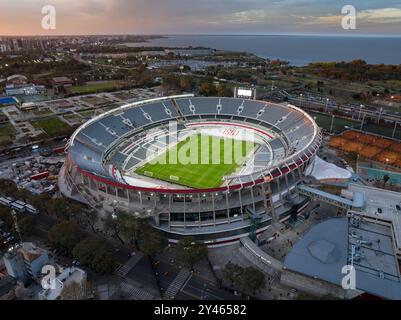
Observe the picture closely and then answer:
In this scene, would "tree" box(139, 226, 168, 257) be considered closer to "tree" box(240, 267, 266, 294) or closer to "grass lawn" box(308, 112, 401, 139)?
"tree" box(240, 267, 266, 294)

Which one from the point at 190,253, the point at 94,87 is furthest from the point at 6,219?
the point at 94,87

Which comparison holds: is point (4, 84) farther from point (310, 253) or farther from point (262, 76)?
point (310, 253)

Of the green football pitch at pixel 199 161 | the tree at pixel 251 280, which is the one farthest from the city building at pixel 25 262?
the tree at pixel 251 280

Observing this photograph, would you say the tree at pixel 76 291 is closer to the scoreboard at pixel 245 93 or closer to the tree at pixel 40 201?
the tree at pixel 40 201

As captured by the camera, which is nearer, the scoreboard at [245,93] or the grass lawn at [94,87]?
the scoreboard at [245,93]

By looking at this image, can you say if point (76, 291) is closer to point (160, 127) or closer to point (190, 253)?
point (190, 253)

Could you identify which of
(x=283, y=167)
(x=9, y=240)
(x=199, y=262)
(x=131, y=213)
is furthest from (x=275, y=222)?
(x=9, y=240)
